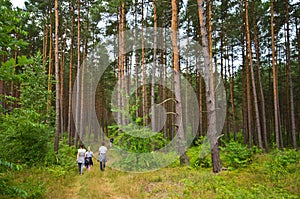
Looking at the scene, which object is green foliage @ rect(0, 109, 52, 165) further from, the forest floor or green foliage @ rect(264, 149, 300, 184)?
green foliage @ rect(264, 149, 300, 184)

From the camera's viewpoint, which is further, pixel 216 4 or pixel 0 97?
pixel 216 4

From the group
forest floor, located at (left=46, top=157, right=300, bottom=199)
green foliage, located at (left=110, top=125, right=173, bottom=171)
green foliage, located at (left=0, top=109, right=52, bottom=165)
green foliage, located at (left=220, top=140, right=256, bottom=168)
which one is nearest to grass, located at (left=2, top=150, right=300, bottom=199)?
forest floor, located at (left=46, top=157, right=300, bottom=199)

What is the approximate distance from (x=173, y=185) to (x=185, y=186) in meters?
0.49

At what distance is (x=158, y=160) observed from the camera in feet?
37.8

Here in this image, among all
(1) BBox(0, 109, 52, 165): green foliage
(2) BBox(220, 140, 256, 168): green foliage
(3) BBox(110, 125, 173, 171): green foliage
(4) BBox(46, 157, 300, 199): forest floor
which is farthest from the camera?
(3) BBox(110, 125, 173, 171): green foliage

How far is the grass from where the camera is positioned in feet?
22.4

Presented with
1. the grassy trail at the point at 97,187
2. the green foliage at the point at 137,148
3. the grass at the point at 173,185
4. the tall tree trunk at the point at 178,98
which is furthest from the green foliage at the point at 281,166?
the grassy trail at the point at 97,187

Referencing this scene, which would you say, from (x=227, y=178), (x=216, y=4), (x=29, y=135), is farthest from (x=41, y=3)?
(x=227, y=178)

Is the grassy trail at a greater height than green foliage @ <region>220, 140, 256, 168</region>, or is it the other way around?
green foliage @ <region>220, 140, 256, 168</region>

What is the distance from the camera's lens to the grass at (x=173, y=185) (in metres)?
6.84

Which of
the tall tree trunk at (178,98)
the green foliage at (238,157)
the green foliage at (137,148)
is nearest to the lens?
the green foliage at (238,157)

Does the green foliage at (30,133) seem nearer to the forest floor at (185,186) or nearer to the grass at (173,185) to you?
the grass at (173,185)

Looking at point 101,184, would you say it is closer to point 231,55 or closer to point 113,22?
point 113,22

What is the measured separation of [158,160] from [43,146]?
577 cm
